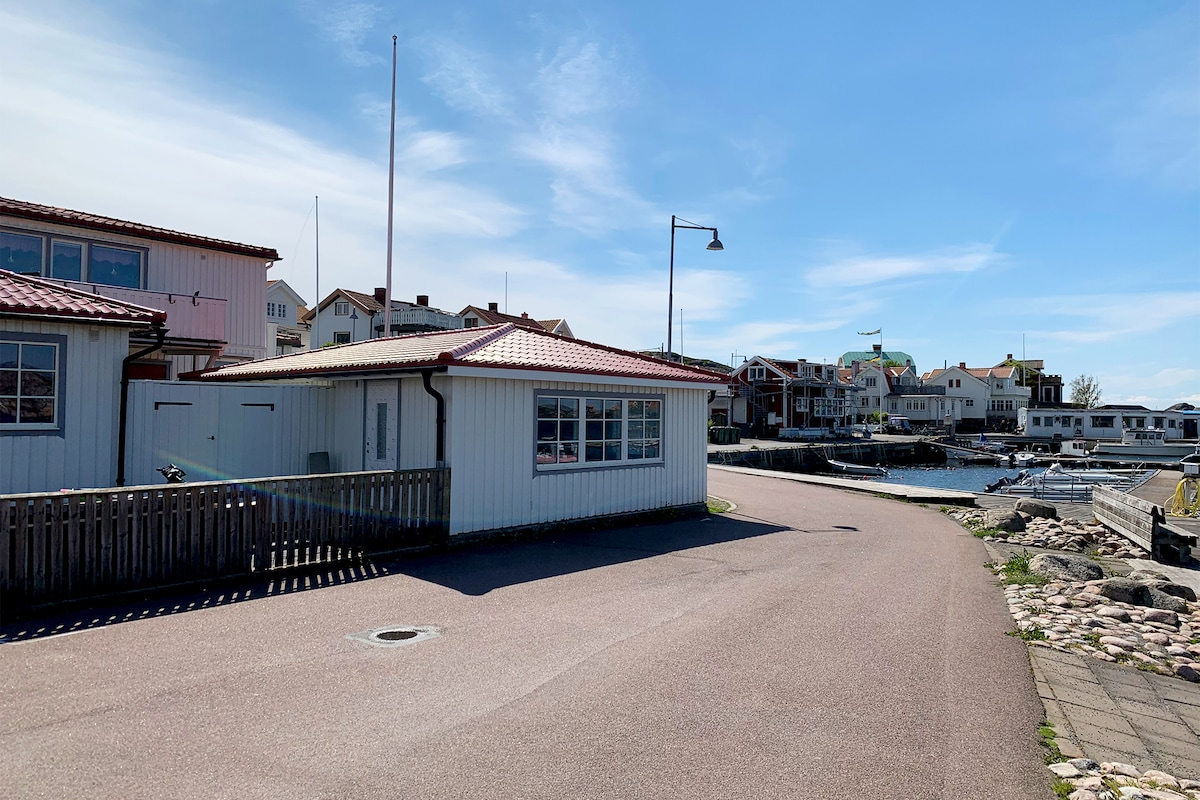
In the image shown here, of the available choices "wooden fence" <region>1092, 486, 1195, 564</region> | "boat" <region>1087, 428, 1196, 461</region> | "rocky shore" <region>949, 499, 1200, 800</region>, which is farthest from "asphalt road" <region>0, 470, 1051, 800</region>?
"boat" <region>1087, 428, 1196, 461</region>

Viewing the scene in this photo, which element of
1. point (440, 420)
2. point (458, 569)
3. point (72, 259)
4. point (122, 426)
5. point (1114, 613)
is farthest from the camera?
point (72, 259)

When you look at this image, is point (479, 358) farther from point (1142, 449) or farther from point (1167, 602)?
point (1142, 449)

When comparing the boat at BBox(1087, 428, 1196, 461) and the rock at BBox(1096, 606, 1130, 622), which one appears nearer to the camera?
the rock at BBox(1096, 606, 1130, 622)

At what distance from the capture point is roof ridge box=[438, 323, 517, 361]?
36.5 ft

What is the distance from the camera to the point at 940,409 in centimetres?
8969

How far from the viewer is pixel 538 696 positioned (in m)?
5.52

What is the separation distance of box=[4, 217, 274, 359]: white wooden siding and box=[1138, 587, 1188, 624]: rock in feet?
65.8

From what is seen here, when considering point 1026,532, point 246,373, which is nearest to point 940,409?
point 1026,532

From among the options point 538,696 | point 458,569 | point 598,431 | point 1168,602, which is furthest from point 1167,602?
point 458,569

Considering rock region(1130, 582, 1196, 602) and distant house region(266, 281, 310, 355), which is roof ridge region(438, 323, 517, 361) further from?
distant house region(266, 281, 310, 355)

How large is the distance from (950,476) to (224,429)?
4874 cm

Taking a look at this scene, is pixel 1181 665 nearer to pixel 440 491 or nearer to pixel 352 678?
pixel 352 678

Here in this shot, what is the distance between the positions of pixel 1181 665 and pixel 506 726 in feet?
20.0

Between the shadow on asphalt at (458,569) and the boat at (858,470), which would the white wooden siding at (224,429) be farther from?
the boat at (858,470)
